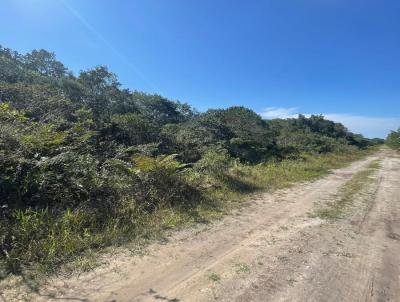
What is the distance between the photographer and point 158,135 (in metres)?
15.7

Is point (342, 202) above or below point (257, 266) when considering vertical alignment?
above

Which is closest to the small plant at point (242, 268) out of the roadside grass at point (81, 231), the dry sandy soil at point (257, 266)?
the dry sandy soil at point (257, 266)

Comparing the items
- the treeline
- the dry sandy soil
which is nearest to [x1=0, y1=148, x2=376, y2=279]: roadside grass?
the treeline

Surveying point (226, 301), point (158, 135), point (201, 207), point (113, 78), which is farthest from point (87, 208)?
point (113, 78)

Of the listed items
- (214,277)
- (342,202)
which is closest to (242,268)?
(214,277)

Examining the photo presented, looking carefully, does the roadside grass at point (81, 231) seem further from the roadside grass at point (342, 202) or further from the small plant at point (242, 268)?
the small plant at point (242, 268)

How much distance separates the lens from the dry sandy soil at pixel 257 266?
3.32 metres

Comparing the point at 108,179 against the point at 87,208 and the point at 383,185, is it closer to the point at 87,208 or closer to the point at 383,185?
the point at 87,208

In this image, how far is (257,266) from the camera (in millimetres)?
4027

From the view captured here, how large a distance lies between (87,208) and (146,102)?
4057 cm

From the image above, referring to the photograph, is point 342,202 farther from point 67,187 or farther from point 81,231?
point 67,187

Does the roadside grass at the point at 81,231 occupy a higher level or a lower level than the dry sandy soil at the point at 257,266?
higher

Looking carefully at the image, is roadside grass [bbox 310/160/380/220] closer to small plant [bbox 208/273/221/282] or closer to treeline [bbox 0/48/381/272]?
treeline [bbox 0/48/381/272]

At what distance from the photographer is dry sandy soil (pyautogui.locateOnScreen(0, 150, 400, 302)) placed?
3318mm
